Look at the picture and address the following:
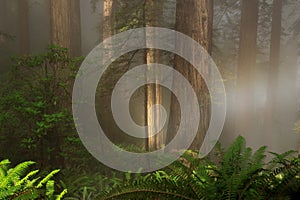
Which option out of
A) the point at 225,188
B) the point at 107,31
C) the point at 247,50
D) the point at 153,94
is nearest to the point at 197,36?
the point at 153,94

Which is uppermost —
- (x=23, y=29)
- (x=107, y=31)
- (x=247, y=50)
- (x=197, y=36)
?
(x=23, y=29)

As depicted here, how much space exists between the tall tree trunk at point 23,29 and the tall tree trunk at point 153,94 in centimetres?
1280

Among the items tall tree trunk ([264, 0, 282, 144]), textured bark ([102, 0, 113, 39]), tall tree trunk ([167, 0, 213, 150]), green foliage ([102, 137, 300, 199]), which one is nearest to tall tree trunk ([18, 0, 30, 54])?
textured bark ([102, 0, 113, 39])

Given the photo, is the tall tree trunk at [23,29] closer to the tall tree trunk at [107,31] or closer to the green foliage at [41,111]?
the tall tree trunk at [107,31]

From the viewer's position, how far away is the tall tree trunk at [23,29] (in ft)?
63.4

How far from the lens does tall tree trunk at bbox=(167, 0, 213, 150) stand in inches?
292

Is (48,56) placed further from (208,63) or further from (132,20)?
(208,63)

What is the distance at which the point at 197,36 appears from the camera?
7402 mm

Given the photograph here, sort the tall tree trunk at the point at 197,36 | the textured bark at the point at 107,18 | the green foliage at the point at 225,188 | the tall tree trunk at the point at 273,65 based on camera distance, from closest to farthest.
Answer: the green foliage at the point at 225,188 → the tall tree trunk at the point at 197,36 → the textured bark at the point at 107,18 → the tall tree trunk at the point at 273,65

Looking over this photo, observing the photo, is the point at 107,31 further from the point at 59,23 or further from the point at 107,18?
the point at 59,23

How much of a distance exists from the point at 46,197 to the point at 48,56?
134 inches

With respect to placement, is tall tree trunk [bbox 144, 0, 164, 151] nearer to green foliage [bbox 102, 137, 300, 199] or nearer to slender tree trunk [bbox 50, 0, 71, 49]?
slender tree trunk [bbox 50, 0, 71, 49]

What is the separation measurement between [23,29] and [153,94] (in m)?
14.2

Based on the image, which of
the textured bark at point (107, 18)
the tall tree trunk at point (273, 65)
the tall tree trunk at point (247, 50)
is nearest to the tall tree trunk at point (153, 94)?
the textured bark at point (107, 18)
